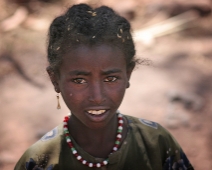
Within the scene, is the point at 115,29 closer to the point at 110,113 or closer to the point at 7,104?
the point at 110,113

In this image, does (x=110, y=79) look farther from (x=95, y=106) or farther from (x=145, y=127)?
(x=145, y=127)

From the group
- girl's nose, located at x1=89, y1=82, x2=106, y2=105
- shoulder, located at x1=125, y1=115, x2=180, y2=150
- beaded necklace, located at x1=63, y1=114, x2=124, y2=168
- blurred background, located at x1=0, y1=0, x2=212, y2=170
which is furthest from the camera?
blurred background, located at x1=0, y1=0, x2=212, y2=170

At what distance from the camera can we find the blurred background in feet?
12.6

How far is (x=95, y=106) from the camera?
1799mm

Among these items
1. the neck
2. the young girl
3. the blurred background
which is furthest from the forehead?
the blurred background

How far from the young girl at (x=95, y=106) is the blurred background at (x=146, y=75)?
0.94 m

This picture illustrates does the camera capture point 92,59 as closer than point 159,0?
Yes

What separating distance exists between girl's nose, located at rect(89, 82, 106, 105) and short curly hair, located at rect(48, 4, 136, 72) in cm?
18

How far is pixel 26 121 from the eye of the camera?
13.2ft

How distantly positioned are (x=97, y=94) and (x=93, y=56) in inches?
6.3

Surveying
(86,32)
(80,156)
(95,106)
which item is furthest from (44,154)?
(86,32)

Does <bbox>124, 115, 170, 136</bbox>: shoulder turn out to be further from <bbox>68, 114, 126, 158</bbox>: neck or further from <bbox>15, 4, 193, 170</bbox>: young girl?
<bbox>68, 114, 126, 158</bbox>: neck

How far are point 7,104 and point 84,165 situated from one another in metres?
2.43

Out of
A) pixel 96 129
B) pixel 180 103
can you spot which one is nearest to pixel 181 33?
pixel 180 103
